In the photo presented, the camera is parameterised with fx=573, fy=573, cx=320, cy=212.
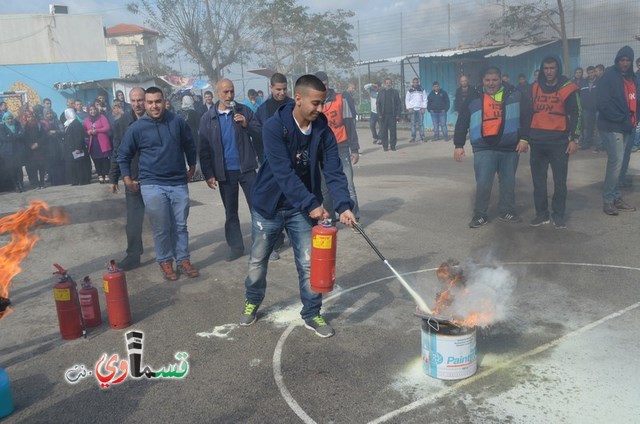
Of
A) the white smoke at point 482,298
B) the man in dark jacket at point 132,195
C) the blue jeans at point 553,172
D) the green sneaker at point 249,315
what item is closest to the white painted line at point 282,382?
the green sneaker at point 249,315

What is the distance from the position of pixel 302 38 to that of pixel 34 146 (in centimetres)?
2227

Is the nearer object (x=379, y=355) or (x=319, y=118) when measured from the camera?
(x=379, y=355)

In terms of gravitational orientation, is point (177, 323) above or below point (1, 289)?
below

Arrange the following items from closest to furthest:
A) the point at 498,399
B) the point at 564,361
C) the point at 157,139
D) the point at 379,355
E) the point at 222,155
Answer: the point at 498,399, the point at 564,361, the point at 379,355, the point at 157,139, the point at 222,155

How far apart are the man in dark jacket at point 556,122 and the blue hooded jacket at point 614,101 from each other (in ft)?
1.95

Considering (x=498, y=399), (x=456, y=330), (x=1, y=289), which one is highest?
(x=1, y=289)

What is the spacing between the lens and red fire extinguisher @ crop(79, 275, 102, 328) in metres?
5.39

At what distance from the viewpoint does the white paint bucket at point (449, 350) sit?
402cm

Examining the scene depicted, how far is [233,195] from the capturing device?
741 cm

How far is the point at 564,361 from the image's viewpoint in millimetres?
4340

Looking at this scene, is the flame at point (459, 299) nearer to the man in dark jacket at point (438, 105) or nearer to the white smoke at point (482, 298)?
the white smoke at point (482, 298)

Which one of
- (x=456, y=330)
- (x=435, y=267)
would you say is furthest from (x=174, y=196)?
(x=456, y=330)

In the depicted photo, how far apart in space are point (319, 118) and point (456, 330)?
215 cm

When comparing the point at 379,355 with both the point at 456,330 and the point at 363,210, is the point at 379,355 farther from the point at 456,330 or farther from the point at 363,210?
the point at 363,210
